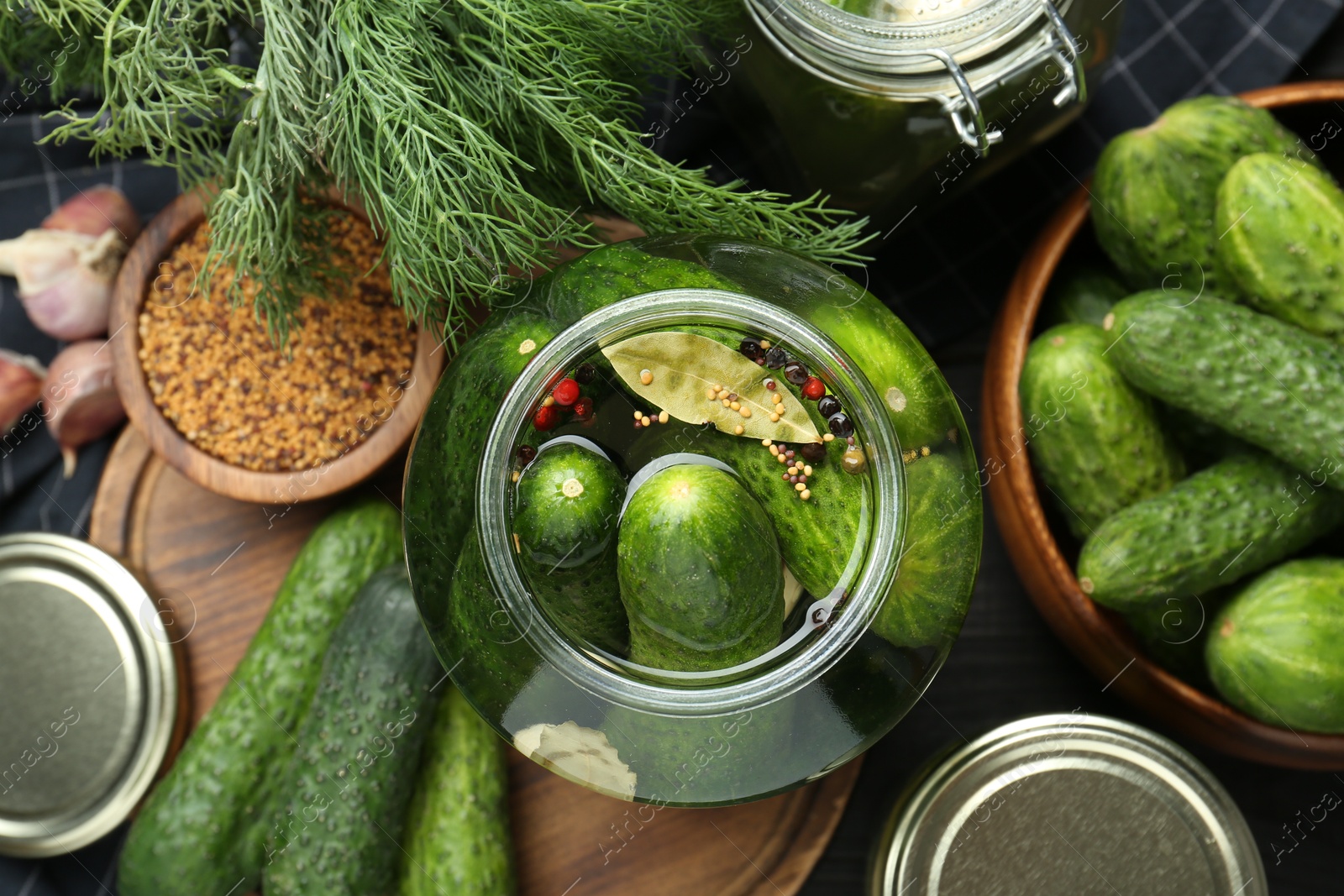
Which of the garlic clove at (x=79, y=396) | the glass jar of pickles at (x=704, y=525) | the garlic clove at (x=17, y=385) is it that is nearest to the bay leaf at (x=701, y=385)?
the glass jar of pickles at (x=704, y=525)

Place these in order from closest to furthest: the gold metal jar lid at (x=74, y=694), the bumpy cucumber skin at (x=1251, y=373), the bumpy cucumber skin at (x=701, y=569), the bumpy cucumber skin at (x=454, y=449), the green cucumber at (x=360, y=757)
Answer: the bumpy cucumber skin at (x=701, y=569) < the bumpy cucumber skin at (x=454, y=449) < the bumpy cucumber skin at (x=1251, y=373) < the green cucumber at (x=360, y=757) < the gold metal jar lid at (x=74, y=694)

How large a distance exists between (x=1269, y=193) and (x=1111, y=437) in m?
0.22

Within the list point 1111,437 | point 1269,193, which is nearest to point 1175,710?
point 1111,437

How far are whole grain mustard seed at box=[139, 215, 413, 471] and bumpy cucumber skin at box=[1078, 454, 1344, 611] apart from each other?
0.64 meters

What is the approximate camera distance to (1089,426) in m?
0.84

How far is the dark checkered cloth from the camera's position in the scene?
1.04 m

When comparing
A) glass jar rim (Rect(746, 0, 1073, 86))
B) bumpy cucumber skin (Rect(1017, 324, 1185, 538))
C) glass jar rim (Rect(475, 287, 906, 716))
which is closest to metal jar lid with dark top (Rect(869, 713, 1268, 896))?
bumpy cucumber skin (Rect(1017, 324, 1185, 538))

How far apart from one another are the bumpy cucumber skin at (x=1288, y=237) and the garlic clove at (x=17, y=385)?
1.14m

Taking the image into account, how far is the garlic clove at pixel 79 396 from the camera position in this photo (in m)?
1.00

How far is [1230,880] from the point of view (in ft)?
2.72

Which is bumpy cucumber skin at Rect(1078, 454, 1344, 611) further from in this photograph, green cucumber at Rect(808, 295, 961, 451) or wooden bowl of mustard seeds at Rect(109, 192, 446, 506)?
wooden bowl of mustard seeds at Rect(109, 192, 446, 506)

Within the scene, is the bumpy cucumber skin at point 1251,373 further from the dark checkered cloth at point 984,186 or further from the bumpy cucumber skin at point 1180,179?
the dark checkered cloth at point 984,186

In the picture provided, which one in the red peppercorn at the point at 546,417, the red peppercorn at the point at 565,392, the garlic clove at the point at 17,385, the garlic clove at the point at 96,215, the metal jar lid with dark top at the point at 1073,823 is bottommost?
the metal jar lid with dark top at the point at 1073,823

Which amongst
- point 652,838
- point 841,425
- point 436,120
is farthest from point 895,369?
point 652,838
